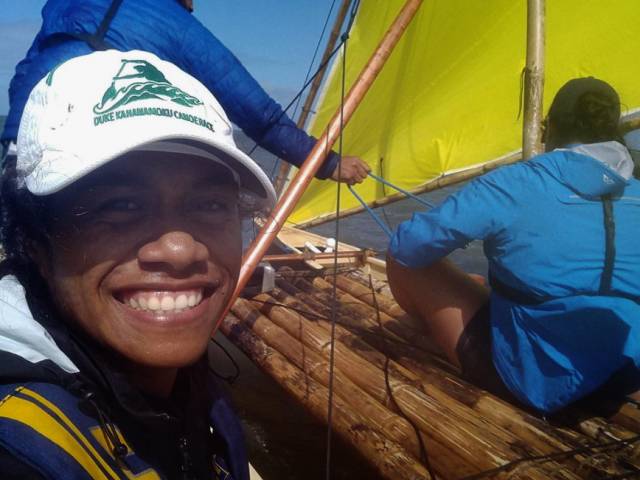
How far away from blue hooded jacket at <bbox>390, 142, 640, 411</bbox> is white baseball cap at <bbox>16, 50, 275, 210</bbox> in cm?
137

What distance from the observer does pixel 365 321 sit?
3037 millimetres

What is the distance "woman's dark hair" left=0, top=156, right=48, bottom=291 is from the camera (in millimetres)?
837

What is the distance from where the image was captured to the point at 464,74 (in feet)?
14.5

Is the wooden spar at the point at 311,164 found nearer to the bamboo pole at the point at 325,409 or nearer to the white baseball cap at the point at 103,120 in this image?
the bamboo pole at the point at 325,409

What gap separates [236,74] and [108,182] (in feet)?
5.83

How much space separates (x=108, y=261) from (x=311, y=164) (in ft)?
6.33

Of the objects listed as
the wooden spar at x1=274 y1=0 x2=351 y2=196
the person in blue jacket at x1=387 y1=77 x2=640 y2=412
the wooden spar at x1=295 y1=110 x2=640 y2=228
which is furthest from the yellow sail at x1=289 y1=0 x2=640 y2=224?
the person in blue jacket at x1=387 y1=77 x2=640 y2=412

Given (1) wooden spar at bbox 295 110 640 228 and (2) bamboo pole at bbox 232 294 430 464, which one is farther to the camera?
(1) wooden spar at bbox 295 110 640 228

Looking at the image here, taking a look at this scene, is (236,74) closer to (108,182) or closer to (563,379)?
(108,182)

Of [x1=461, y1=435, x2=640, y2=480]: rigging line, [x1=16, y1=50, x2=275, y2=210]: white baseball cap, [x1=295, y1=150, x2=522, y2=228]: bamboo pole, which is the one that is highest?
[x1=16, y1=50, x2=275, y2=210]: white baseball cap

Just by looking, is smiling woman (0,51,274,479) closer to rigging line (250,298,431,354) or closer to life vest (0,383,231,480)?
life vest (0,383,231,480)

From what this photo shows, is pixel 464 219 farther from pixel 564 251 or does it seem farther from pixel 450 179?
pixel 450 179

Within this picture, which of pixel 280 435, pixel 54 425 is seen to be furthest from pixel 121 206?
pixel 280 435

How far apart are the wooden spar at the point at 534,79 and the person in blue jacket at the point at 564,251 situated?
0.75 m
